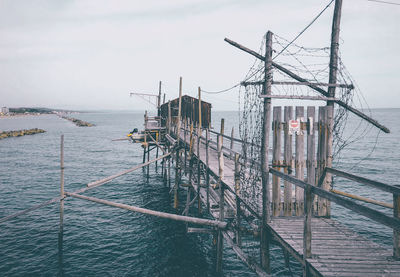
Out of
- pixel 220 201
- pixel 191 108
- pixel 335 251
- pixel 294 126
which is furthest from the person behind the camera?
pixel 191 108

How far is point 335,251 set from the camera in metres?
4.58

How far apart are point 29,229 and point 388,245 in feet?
62.7

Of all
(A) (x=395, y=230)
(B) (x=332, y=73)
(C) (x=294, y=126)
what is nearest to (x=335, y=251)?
(A) (x=395, y=230)

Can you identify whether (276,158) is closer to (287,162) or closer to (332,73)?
(287,162)

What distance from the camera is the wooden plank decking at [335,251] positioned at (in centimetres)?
406

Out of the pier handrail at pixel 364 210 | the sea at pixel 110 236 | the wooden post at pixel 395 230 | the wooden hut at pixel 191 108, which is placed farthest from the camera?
the wooden hut at pixel 191 108

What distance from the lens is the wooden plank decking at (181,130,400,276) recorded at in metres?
4.06

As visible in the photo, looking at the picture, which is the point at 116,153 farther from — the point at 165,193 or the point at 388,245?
the point at 388,245

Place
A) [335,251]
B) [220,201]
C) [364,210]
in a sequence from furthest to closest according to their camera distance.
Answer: [220,201]
[335,251]
[364,210]

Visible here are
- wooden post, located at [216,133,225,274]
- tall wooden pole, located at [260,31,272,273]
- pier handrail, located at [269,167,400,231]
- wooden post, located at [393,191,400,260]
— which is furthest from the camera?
wooden post, located at [216,133,225,274]

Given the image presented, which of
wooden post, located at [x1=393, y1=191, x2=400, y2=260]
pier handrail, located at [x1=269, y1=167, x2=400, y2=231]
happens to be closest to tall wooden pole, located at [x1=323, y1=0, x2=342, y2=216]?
wooden post, located at [x1=393, y1=191, x2=400, y2=260]

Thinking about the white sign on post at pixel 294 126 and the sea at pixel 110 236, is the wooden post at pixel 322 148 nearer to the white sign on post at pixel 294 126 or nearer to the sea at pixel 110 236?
the white sign on post at pixel 294 126

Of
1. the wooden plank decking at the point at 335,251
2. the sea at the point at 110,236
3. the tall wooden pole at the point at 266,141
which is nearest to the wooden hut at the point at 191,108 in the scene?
the sea at the point at 110,236

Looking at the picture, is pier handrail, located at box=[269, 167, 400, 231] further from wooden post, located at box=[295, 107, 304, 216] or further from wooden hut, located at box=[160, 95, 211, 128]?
wooden hut, located at box=[160, 95, 211, 128]
